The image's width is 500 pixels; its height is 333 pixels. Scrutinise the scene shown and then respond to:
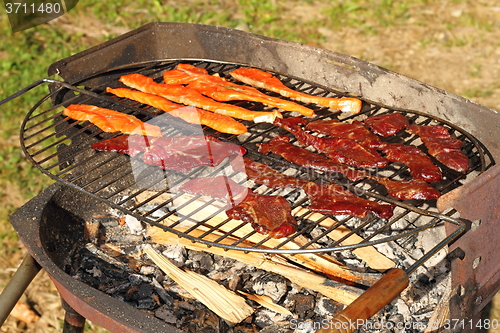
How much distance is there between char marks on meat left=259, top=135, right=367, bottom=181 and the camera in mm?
2971

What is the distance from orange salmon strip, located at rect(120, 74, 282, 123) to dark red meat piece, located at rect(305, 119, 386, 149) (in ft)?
0.87

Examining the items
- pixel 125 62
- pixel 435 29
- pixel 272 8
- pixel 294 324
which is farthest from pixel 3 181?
pixel 435 29

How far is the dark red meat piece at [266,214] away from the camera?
8.73 ft

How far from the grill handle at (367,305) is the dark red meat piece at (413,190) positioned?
774mm

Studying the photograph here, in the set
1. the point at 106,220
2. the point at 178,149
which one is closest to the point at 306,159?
the point at 178,149

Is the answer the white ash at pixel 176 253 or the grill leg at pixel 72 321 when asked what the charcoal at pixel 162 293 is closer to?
the white ash at pixel 176 253

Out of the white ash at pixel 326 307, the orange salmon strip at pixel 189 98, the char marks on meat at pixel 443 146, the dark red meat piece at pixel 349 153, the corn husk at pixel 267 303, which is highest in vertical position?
the char marks on meat at pixel 443 146

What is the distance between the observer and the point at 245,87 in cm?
376

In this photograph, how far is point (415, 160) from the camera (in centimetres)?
304

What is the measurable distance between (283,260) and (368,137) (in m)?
0.93

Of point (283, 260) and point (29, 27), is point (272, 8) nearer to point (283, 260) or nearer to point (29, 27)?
point (29, 27)

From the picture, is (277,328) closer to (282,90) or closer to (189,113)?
(189,113)

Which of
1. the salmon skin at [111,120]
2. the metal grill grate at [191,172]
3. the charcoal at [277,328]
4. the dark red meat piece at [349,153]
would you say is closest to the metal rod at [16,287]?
the metal grill grate at [191,172]

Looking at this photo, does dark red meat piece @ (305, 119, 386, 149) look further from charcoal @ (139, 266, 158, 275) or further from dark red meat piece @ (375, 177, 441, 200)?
charcoal @ (139, 266, 158, 275)
